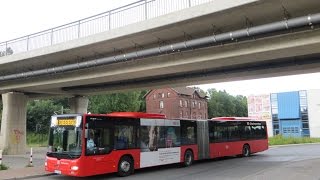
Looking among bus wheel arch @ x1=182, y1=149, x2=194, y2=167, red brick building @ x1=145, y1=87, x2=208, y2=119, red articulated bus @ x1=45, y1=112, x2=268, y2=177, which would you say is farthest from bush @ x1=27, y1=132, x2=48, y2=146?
bus wheel arch @ x1=182, y1=149, x2=194, y2=167

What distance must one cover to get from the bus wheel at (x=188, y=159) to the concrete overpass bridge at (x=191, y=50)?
4.42 m

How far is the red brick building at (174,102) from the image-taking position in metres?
95.8

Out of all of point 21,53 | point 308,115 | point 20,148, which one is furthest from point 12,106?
point 308,115

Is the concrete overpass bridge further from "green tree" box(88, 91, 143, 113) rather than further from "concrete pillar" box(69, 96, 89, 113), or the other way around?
"green tree" box(88, 91, 143, 113)

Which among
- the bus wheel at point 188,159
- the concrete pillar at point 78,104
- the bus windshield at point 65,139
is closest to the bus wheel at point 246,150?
the bus wheel at point 188,159

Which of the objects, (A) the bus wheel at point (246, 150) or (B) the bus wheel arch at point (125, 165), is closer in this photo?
(B) the bus wheel arch at point (125, 165)

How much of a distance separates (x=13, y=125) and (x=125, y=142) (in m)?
16.5

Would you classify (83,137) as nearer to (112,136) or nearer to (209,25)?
(112,136)

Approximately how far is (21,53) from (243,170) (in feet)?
48.0

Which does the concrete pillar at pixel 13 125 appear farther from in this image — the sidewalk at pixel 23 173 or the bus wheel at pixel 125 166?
the bus wheel at pixel 125 166

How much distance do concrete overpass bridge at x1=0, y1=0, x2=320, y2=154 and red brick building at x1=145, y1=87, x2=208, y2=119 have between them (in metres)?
66.4

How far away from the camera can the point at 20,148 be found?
102ft

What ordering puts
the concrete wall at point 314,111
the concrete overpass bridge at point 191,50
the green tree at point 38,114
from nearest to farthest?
1. the concrete overpass bridge at point 191,50
2. the green tree at point 38,114
3. the concrete wall at point 314,111

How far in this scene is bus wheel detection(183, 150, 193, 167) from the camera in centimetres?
2117
